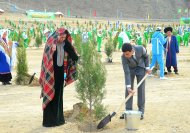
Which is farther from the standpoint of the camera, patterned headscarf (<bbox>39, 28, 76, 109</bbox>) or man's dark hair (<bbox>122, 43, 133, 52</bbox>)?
patterned headscarf (<bbox>39, 28, 76, 109</bbox>)

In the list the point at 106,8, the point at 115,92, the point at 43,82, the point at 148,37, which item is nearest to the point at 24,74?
the point at 115,92

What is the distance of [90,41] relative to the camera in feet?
23.2

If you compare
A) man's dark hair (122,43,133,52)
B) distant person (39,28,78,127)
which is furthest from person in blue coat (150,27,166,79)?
man's dark hair (122,43,133,52)

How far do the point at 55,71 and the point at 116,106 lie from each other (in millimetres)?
1901

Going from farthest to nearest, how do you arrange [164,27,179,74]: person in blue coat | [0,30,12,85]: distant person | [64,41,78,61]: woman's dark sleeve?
[164,27,179,74]: person in blue coat → [0,30,12,85]: distant person → [64,41,78,61]: woman's dark sleeve

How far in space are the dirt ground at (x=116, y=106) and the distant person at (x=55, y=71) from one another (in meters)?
0.23

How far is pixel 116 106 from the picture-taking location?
8.65 metres

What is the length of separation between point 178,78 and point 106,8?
69.9 m

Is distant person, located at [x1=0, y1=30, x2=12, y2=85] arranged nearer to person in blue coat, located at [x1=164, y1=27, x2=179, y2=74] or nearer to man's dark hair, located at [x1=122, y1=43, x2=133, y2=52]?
person in blue coat, located at [x1=164, y1=27, x2=179, y2=74]

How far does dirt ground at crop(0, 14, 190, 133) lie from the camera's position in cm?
707

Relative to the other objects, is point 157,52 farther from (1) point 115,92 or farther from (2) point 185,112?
(2) point 185,112

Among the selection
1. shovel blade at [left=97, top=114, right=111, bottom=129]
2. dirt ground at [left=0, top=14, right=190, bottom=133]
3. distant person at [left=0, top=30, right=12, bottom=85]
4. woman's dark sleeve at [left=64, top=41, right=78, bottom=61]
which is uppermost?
woman's dark sleeve at [left=64, top=41, right=78, bottom=61]

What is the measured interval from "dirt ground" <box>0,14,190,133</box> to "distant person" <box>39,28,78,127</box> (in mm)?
232

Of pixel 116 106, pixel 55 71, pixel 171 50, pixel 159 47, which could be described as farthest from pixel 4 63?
pixel 55 71
